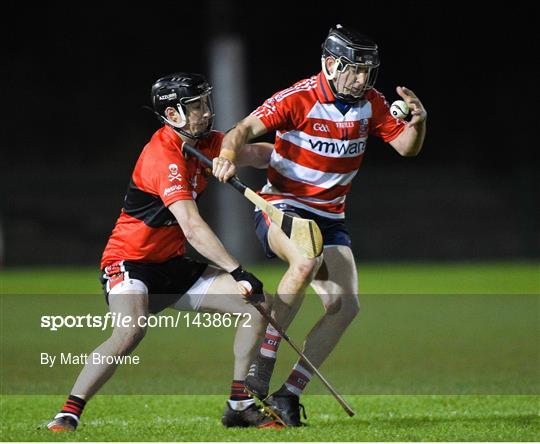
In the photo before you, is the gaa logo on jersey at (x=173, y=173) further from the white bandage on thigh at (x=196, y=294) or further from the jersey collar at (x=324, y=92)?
the jersey collar at (x=324, y=92)

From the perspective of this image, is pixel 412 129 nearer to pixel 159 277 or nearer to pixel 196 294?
pixel 196 294

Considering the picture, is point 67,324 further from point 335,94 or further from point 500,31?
point 500,31

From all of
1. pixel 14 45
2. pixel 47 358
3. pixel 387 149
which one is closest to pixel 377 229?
pixel 387 149

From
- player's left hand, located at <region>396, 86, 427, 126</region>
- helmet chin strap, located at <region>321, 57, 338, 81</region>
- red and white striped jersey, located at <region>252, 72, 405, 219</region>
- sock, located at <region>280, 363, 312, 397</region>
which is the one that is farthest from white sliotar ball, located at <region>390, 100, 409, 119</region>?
sock, located at <region>280, 363, 312, 397</region>

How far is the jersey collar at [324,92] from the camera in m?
5.73

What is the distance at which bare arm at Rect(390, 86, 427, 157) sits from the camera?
568 centimetres

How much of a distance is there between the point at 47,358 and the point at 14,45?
51.5ft

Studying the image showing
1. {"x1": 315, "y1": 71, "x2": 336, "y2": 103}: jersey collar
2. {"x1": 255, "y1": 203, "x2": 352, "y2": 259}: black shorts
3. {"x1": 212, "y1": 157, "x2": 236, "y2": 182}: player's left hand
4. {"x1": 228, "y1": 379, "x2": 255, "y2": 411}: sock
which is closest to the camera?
{"x1": 212, "y1": 157, "x2": 236, "y2": 182}: player's left hand

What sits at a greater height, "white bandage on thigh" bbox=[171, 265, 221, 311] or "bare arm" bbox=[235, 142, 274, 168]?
"bare arm" bbox=[235, 142, 274, 168]

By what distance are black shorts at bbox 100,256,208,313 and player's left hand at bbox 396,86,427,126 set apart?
4.22 feet

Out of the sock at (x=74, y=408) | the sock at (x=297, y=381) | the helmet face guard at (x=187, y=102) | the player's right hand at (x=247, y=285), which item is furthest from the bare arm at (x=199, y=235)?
the sock at (x=74, y=408)

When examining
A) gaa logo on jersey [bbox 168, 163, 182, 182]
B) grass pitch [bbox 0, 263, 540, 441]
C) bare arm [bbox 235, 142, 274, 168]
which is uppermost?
gaa logo on jersey [bbox 168, 163, 182, 182]

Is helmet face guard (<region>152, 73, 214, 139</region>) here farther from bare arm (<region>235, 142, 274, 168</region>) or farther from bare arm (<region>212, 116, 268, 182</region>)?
bare arm (<region>235, 142, 274, 168</region>)

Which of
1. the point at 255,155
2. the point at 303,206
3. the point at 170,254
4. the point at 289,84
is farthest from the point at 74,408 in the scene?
the point at 289,84
